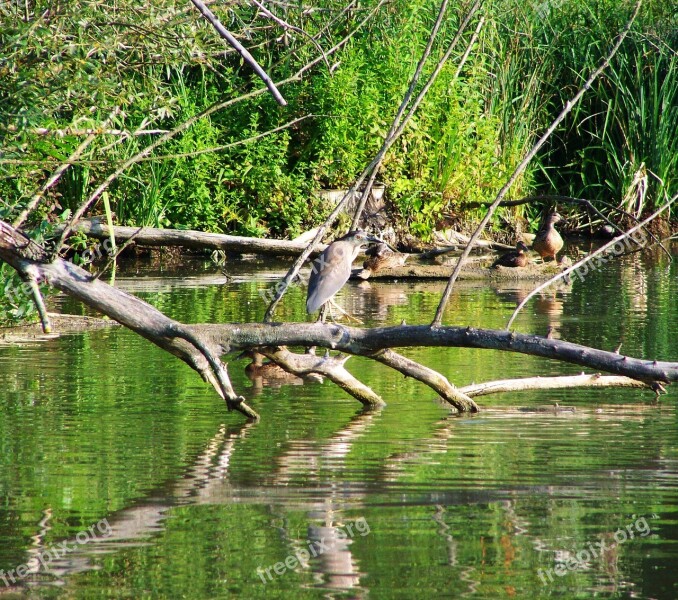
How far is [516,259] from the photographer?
14047mm

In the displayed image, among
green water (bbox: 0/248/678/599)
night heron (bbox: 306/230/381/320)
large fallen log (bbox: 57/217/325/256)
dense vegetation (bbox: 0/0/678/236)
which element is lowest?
green water (bbox: 0/248/678/599)

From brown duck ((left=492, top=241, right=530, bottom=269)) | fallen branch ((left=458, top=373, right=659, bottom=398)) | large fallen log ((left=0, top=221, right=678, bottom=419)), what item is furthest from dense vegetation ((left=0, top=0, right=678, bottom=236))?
fallen branch ((left=458, top=373, right=659, bottom=398))

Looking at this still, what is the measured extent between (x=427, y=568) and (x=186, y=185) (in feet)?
40.1

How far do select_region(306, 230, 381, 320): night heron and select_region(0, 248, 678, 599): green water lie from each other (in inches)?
25.3

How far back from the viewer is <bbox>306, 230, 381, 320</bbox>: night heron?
7523 millimetres

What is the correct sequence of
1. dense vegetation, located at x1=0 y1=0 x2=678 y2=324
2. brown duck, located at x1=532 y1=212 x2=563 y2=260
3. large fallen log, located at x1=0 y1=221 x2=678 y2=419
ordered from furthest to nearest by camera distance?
dense vegetation, located at x1=0 y1=0 x2=678 y2=324, brown duck, located at x1=532 y1=212 x2=563 y2=260, large fallen log, located at x1=0 y1=221 x2=678 y2=419

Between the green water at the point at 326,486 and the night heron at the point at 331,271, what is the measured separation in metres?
0.64

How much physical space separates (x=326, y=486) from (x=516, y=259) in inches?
358

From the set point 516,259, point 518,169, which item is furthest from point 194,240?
point 516,259

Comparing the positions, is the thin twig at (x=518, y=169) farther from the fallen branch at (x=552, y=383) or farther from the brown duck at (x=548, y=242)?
the brown duck at (x=548, y=242)

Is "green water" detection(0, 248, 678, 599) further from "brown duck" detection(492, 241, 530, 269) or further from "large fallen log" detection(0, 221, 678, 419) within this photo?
"brown duck" detection(492, 241, 530, 269)

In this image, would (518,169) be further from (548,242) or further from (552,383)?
(548,242)

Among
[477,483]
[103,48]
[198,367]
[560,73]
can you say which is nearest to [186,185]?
[560,73]

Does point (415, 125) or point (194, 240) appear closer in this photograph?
point (194, 240)
